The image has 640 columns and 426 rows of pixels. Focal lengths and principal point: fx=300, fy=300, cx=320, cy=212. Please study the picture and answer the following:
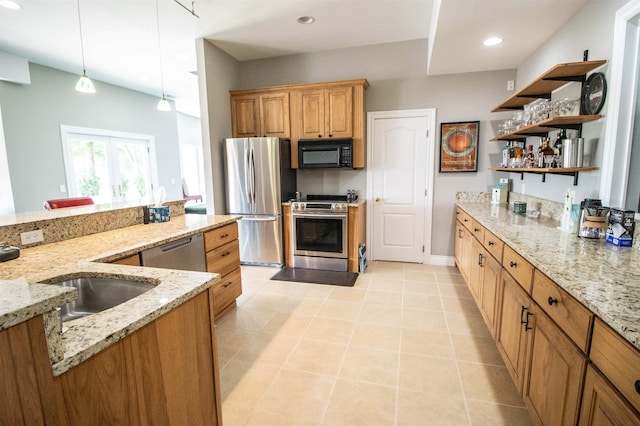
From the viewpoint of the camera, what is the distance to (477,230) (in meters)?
2.66

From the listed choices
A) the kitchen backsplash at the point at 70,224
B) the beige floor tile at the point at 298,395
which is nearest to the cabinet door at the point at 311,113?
the kitchen backsplash at the point at 70,224

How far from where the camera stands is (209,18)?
3223 mm

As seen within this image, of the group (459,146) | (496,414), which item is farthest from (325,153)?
(496,414)

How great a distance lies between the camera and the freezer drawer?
4020 mm

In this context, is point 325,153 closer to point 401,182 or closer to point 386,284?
point 401,182

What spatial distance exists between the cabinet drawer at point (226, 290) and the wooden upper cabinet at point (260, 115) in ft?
6.85

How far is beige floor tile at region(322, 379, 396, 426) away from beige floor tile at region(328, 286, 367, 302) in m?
1.21

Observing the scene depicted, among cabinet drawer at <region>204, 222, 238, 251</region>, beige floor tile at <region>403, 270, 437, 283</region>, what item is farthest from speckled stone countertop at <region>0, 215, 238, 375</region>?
beige floor tile at <region>403, 270, 437, 283</region>

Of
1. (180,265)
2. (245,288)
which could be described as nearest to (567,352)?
(180,265)

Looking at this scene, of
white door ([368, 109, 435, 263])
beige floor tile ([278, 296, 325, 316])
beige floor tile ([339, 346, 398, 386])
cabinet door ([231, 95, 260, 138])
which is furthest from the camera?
cabinet door ([231, 95, 260, 138])

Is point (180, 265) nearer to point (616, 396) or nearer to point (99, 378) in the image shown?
point (99, 378)

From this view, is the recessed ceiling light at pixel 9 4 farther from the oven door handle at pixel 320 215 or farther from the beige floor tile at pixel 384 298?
the beige floor tile at pixel 384 298

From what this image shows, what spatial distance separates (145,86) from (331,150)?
14.0ft

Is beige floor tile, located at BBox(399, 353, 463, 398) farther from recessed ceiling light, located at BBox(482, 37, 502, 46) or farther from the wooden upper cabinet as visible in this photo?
the wooden upper cabinet
